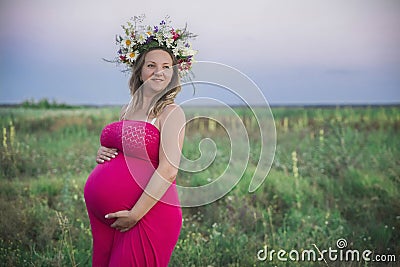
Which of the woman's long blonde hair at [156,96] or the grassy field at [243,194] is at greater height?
the woman's long blonde hair at [156,96]

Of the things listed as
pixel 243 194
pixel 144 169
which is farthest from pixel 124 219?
pixel 243 194

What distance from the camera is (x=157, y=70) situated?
83.2 inches

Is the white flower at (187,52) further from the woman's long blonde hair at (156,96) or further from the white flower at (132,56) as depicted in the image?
the white flower at (132,56)

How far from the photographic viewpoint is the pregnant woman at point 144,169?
1986 millimetres

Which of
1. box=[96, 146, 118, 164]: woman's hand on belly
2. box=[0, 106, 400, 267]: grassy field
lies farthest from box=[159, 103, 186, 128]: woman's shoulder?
box=[0, 106, 400, 267]: grassy field

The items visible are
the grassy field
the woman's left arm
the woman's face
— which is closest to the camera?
the woman's left arm

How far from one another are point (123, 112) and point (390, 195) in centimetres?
283

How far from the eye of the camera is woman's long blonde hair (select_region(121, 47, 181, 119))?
2.05m

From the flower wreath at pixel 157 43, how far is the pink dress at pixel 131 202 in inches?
14.8

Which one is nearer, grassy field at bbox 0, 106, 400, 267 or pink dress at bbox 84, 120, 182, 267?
pink dress at bbox 84, 120, 182, 267

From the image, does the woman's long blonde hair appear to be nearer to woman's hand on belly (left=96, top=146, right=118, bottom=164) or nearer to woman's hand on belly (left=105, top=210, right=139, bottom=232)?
woman's hand on belly (left=96, top=146, right=118, bottom=164)

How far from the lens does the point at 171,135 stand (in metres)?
1.97

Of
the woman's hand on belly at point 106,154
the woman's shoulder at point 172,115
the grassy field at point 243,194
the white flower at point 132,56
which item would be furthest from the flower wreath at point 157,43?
the grassy field at point 243,194

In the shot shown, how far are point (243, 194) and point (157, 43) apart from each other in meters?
2.39
